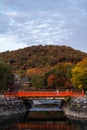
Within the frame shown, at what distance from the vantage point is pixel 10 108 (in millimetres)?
66875

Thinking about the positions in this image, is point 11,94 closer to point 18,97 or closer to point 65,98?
point 18,97

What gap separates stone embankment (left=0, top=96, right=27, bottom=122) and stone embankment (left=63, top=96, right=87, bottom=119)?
10292 mm

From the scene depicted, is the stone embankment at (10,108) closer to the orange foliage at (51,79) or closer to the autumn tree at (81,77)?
the autumn tree at (81,77)

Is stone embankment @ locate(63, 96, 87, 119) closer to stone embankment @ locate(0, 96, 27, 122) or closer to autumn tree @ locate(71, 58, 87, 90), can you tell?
autumn tree @ locate(71, 58, 87, 90)

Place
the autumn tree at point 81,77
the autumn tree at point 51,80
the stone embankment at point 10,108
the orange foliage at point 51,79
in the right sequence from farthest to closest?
the orange foliage at point 51,79, the autumn tree at point 51,80, the autumn tree at point 81,77, the stone embankment at point 10,108

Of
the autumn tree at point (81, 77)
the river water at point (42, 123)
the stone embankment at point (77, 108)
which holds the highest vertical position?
the autumn tree at point (81, 77)

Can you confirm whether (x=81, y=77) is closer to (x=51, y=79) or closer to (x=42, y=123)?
(x=42, y=123)

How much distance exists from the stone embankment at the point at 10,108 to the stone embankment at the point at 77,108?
1029cm

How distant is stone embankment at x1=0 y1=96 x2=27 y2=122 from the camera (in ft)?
209

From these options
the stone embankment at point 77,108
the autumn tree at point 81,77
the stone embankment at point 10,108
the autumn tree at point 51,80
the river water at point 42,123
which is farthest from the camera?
the autumn tree at point 51,80

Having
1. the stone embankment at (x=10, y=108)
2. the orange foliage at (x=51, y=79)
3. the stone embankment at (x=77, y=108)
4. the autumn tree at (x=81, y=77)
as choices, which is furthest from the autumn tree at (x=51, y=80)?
the stone embankment at (x=77, y=108)

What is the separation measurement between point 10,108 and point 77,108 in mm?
13670

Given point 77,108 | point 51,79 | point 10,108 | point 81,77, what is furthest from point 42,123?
point 51,79

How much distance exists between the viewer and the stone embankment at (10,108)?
63.6 m
